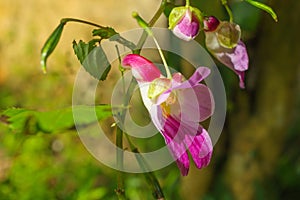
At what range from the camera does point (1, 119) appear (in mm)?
651

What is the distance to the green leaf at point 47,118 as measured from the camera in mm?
657

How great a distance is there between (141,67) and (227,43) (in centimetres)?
10

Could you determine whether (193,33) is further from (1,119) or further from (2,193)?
(2,193)

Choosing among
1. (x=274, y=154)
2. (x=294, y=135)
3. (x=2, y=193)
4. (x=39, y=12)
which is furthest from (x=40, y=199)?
(x=39, y=12)

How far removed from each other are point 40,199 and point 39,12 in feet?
5.87

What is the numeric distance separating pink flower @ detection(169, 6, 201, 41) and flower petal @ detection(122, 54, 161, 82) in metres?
0.04

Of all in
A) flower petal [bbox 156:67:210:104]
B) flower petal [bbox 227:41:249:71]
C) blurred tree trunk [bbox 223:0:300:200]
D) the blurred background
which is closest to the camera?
flower petal [bbox 156:67:210:104]

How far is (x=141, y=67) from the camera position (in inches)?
23.0

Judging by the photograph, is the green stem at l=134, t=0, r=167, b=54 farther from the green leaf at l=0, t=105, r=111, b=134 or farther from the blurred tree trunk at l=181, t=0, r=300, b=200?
the blurred tree trunk at l=181, t=0, r=300, b=200

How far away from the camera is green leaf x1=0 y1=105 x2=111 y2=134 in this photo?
66 cm

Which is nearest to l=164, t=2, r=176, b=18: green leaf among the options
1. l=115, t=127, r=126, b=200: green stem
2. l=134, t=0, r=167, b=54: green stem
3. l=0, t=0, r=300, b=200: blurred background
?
l=134, t=0, r=167, b=54: green stem

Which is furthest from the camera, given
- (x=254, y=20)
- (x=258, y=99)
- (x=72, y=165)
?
(x=72, y=165)

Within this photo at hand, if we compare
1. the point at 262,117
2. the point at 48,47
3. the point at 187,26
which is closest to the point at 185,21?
the point at 187,26

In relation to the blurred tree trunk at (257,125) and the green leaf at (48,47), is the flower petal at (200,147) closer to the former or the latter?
the green leaf at (48,47)
